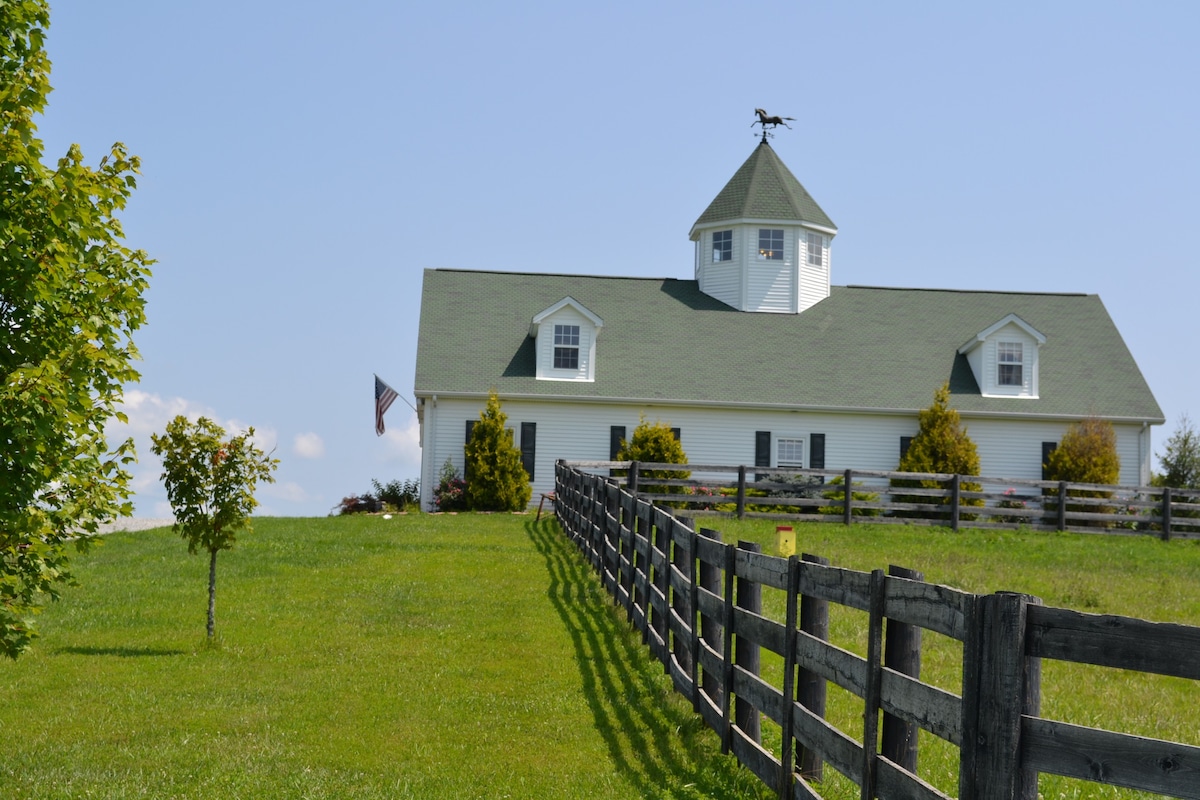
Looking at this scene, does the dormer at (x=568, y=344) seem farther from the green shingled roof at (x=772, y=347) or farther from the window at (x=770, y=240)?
the window at (x=770, y=240)

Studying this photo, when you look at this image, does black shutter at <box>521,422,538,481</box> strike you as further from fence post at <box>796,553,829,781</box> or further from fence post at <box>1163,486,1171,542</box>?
fence post at <box>796,553,829,781</box>

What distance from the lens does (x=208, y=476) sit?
42.8ft

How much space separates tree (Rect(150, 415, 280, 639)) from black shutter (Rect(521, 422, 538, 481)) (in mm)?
19397

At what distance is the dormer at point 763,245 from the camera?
124 feet

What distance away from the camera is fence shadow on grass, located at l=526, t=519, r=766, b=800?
24.8 feet

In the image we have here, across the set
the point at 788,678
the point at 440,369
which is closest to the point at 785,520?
the point at 440,369

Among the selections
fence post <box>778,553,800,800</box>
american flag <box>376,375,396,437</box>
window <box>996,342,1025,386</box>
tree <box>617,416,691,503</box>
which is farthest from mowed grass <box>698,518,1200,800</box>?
american flag <box>376,375,396,437</box>

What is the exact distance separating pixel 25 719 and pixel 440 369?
918 inches

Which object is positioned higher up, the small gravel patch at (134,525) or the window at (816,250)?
the window at (816,250)

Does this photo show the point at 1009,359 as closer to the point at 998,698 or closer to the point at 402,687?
the point at 402,687

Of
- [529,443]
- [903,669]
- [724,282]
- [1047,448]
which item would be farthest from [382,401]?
[903,669]

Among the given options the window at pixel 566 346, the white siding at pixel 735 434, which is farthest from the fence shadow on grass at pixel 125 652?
the window at pixel 566 346

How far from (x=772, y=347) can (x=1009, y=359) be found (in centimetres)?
678

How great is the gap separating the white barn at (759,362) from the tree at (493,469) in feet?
5.19
